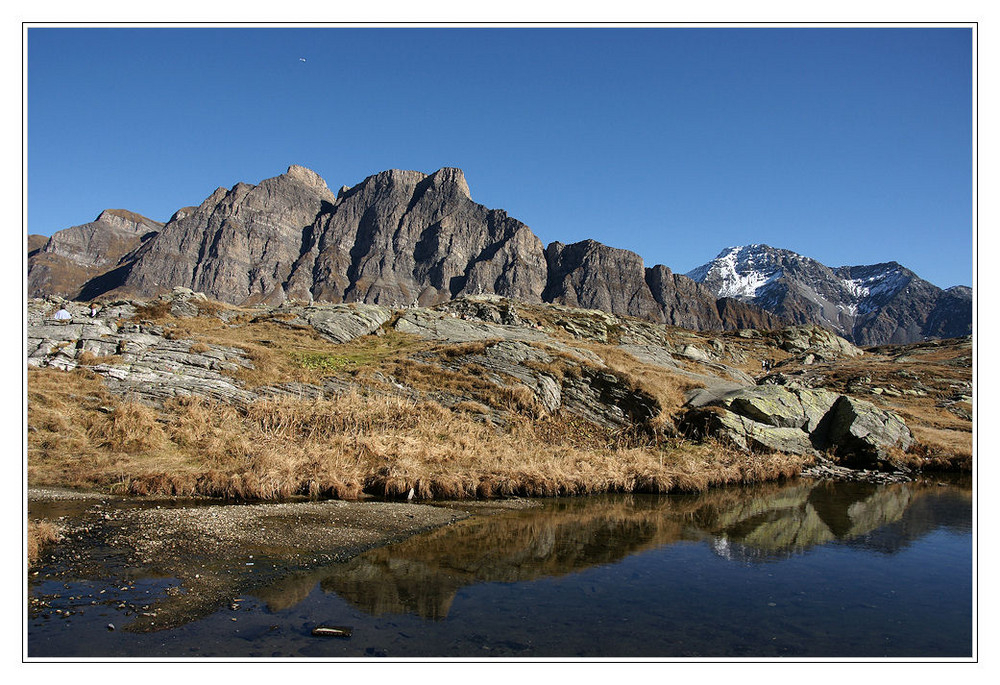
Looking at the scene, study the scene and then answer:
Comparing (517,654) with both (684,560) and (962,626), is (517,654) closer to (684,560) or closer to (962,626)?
(684,560)

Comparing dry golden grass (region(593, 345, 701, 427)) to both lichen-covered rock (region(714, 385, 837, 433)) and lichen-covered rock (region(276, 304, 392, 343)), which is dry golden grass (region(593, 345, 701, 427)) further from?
lichen-covered rock (region(276, 304, 392, 343))

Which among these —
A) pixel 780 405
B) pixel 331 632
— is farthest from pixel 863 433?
pixel 331 632

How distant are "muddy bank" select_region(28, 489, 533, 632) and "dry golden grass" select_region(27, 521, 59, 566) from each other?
8.7 inches

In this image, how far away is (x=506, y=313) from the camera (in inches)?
3241

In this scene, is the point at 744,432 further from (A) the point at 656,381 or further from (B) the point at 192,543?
(B) the point at 192,543

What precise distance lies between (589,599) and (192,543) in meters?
10.2

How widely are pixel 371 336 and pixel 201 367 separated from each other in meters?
19.5

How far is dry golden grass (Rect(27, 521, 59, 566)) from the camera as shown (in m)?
13.1

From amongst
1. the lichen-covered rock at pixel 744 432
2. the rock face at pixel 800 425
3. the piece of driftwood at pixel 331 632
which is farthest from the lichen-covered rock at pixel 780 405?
the piece of driftwood at pixel 331 632

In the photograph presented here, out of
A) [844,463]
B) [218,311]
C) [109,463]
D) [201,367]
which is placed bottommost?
[844,463]

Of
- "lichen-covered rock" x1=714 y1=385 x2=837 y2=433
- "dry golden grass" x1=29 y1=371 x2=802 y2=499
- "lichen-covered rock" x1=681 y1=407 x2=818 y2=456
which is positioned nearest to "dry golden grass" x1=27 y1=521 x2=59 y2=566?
"dry golden grass" x1=29 y1=371 x2=802 y2=499

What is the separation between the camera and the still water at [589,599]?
10.5 m

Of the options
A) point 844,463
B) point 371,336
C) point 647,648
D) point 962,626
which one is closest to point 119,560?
point 647,648

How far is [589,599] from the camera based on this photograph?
1311cm
